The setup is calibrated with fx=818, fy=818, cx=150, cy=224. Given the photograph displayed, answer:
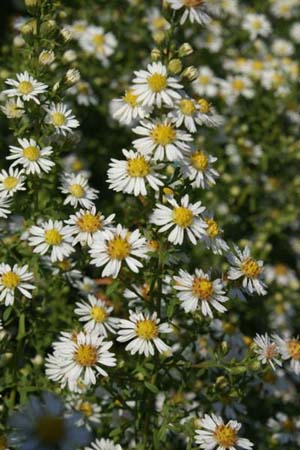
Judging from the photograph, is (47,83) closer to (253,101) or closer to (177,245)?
(177,245)

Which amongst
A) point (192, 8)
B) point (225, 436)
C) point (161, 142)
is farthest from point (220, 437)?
point (192, 8)

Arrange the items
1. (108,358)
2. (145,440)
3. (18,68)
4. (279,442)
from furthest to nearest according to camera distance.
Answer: (18,68) < (279,442) < (145,440) < (108,358)

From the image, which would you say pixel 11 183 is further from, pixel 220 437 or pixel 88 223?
pixel 220 437

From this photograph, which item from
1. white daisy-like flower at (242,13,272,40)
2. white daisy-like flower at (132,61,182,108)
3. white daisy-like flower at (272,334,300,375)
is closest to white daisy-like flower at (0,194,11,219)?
white daisy-like flower at (132,61,182,108)

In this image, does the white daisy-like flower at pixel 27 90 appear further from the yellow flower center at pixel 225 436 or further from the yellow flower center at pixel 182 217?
the yellow flower center at pixel 225 436

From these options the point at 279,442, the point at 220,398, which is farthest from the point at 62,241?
the point at 279,442
